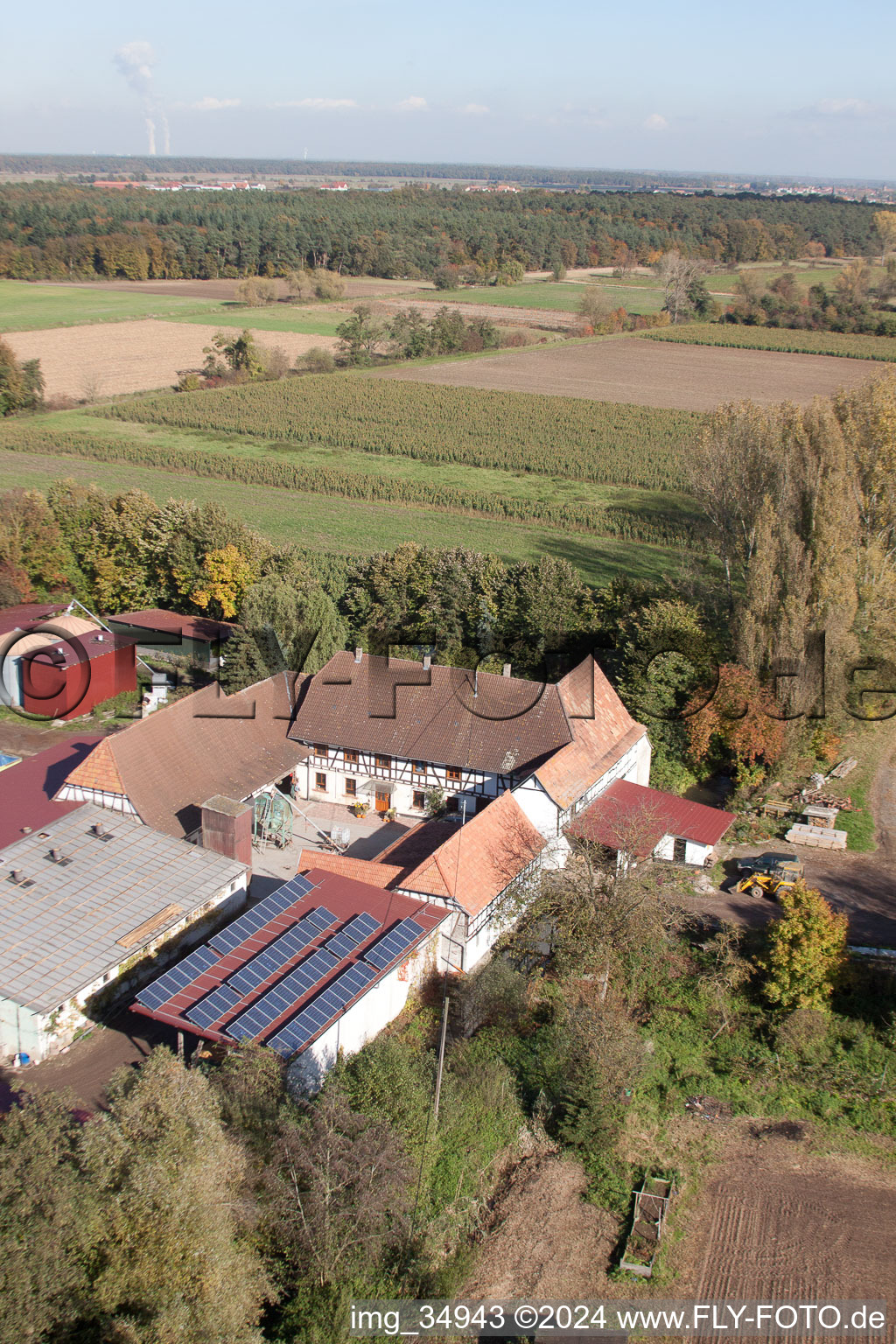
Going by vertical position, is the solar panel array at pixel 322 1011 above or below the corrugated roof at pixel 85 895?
above

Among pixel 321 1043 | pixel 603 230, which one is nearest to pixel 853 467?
pixel 321 1043

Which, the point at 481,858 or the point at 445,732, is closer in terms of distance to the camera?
the point at 481,858

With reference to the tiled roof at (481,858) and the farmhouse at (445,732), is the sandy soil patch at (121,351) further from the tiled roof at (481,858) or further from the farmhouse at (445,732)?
the tiled roof at (481,858)

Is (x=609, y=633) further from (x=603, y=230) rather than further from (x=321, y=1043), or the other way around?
(x=603, y=230)

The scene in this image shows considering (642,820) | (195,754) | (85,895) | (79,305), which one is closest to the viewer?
A: (85,895)

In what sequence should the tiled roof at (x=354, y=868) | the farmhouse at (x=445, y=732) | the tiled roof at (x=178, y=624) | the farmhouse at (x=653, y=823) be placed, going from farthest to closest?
the tiled roof at (x=178, y=624), the farmhouse at (x=445, y=732), the farmhouse at (x=653, y=823), the tiled roof at (x=354, y=868)

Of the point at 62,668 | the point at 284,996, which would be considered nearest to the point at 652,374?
the point at 62,668

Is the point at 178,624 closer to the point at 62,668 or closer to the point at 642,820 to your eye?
the point at 62,668

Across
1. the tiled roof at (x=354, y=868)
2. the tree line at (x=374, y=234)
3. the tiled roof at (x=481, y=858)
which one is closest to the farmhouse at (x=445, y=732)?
the tiled roof at (x=481, y=858)
